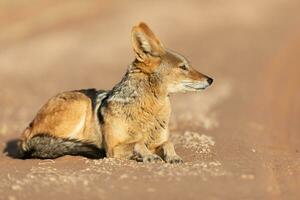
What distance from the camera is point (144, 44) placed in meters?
10.3

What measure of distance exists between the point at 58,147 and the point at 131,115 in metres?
1.17

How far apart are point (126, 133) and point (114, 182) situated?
1.78 meters

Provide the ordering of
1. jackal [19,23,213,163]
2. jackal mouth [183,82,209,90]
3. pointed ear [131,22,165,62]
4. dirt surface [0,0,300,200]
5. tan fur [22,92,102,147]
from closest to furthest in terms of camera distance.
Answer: dirt surface [0,0,300,200] < jackal [19,23,213,163] < pointed ear [131,22,165,62] < jackal mouth [183,82,209,90] < tan fur [22,92,102,147]

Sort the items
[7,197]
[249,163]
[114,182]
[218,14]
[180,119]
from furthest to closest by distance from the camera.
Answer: [218,14] → [180,119] → [249,163] → [114,182] → [7,197]

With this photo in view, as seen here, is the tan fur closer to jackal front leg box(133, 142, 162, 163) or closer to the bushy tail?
the bushy tail

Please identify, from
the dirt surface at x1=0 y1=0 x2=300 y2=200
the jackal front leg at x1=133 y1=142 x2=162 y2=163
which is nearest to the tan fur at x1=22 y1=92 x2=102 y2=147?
the dirt surface at x1=0 y1=0 x2=300 y2=200

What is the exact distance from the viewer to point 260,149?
11.4 m

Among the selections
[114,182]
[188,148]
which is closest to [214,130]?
[188,148]

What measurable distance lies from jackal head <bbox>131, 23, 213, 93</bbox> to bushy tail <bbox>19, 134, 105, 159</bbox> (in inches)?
50.2

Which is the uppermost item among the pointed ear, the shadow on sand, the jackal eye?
the pointed ear

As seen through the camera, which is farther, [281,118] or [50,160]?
[281,118]

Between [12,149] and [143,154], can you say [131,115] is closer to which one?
[143,154]

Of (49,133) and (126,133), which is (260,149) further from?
(49,133)

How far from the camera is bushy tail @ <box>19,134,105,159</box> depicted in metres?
10.5
